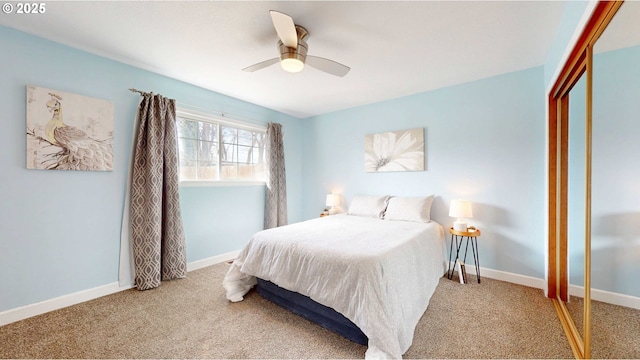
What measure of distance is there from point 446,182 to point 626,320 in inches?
81.4

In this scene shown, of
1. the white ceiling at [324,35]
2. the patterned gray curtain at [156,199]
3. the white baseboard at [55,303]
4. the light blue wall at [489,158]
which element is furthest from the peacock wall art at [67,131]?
the light blue wall at [489,158]

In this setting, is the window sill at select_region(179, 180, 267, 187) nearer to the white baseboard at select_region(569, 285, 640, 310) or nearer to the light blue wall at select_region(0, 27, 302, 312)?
the light blue wall at select_region(0, 27, 302, 312)

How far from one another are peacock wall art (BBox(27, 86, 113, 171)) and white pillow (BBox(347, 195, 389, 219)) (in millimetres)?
2976

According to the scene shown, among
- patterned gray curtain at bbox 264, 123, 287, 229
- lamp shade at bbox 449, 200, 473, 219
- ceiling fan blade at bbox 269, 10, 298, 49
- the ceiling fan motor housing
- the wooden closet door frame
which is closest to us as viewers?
the wooden closet door frame

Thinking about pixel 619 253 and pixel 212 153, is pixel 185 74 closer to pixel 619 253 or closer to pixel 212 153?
pixel 212 153

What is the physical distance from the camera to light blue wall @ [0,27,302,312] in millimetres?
1972

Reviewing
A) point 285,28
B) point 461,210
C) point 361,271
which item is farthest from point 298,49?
point 461,210

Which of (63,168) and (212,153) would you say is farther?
(212,153)

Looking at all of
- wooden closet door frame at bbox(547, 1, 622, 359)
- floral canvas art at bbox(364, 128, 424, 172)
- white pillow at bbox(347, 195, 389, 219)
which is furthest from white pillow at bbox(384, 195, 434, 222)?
wooden closet door frame at bbox(547, 1, 622, 359)

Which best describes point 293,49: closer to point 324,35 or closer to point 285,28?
point 285,28

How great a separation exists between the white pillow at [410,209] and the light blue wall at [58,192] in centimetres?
271

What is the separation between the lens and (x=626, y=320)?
1.20 meters

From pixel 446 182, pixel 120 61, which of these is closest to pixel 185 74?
pixel 120 61

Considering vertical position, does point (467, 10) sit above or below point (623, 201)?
above
